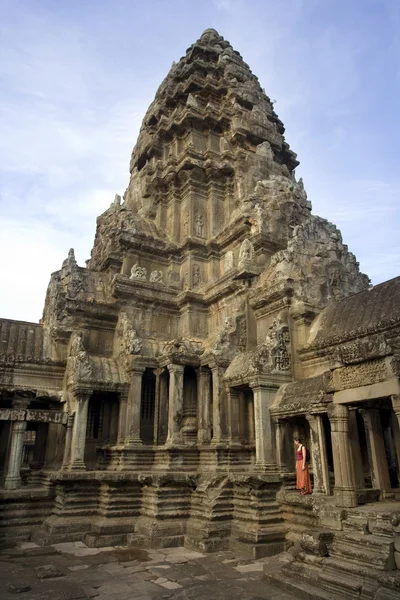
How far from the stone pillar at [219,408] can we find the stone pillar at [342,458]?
5.64m

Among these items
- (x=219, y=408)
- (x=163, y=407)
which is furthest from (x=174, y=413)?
(x=219, y=408)

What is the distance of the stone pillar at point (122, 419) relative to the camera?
15.7 meters

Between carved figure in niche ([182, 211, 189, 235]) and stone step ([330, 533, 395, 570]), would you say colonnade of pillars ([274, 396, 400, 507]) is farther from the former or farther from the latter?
carved figure in niche ([182, 211, 189, 235])

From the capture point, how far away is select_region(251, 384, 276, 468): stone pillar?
1277cm

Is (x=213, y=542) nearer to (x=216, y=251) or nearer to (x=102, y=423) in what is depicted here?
(x=102, y=423)

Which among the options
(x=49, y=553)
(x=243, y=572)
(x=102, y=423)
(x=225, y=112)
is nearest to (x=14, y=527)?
(x=49, y=553)

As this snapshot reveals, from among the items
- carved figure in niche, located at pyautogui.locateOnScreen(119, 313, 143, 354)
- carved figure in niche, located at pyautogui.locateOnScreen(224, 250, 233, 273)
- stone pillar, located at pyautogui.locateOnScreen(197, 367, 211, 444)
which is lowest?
stone pillar, located at pyautogui.locateOnScreen(197, 367, 211, 444)

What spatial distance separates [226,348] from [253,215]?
6.15 metres

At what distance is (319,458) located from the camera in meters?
11.1

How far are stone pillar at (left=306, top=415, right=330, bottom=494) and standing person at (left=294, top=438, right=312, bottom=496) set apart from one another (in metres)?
0.48

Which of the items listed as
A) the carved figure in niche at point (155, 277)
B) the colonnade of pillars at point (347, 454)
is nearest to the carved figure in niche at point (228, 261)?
the carved figure in niche at point (155, 277)

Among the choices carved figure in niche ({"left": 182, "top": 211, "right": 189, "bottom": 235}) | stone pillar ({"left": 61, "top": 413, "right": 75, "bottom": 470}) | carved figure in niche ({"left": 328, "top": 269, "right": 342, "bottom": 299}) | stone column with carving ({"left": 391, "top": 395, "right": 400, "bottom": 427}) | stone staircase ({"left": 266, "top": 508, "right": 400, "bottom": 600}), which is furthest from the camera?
carved figure in niche ({"left": 182, "top": 211, "right": 189, "bottom": 235})

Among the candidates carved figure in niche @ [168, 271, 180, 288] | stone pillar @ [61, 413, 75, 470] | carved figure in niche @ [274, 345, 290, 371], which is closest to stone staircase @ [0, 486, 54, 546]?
stone pillar @ [61, 413, 75, 470]

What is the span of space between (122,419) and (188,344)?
3.62 m
